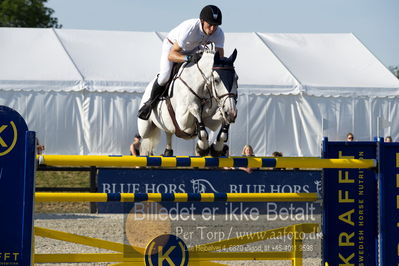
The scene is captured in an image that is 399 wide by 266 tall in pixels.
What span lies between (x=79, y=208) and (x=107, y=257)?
8375 mm

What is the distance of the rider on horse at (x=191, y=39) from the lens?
6.39 metres

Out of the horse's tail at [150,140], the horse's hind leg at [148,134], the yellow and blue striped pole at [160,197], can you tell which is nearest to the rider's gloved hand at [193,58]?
the horse's hind leg at [148,134]

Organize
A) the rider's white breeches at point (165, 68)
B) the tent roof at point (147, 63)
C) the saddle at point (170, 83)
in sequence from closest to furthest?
the saddle at point (170, 83)
the rider's white breeches at point (165, 68)
the tent roof at point (147, 63)

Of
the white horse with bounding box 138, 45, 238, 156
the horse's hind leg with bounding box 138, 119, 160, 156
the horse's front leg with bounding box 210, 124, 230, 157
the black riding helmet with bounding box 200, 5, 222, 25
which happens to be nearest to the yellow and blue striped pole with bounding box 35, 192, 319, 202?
the white horse with bounding box 138, 45, 238, 156

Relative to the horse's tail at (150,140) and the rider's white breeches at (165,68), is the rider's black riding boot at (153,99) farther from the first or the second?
the horse's tail at (150,140)

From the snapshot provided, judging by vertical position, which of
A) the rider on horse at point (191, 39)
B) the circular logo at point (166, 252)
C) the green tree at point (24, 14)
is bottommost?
the circular logo at point (166, 252)

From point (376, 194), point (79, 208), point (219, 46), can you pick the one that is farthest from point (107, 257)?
point (79, 208)

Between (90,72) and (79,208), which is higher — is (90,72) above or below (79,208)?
above

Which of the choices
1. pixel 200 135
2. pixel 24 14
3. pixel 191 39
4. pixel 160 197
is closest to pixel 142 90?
pixel 191 39

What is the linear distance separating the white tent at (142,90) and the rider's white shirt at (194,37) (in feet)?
28.6

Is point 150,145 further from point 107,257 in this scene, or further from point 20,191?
point 20,191

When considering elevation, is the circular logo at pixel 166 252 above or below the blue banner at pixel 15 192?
below

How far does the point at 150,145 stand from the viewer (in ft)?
25.8

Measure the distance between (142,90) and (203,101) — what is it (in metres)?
9.05
